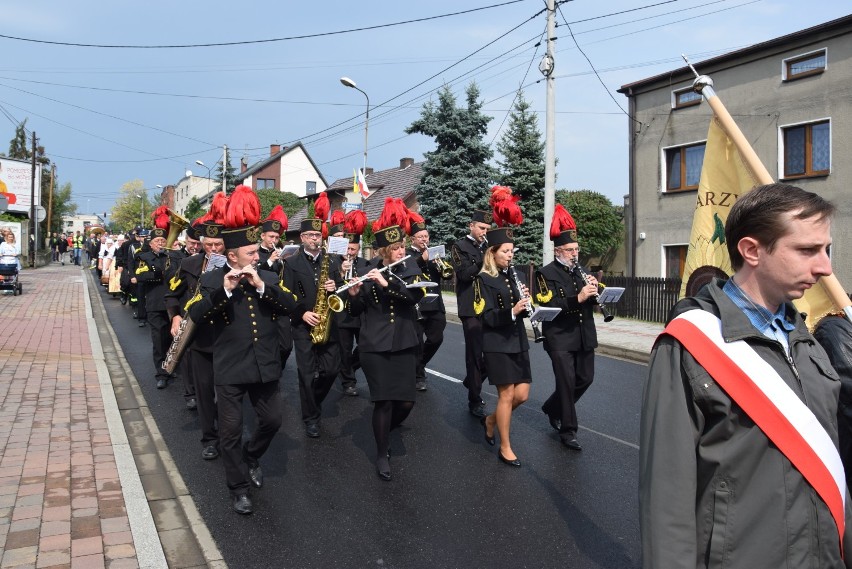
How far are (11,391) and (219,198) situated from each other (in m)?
4.59

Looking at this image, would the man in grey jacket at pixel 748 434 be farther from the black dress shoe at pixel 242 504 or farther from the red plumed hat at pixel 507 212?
the red plumed hat at pixel 507 212

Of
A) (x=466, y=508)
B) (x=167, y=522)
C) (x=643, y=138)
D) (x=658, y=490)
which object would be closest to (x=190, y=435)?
(x=167, y=522)

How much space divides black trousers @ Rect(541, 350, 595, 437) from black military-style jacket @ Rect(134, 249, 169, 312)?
17.8ft

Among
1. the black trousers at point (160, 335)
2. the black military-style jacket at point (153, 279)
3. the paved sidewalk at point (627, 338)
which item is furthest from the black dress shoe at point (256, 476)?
the paved sidewalk at point (627, 338)

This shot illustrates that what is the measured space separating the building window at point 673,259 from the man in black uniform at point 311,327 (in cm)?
1655

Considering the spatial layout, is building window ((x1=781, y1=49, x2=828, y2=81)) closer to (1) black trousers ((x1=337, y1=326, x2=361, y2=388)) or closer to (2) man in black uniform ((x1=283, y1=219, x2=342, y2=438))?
(1) black trousers ((x1=337, y1=326, x2=361, y2=388))

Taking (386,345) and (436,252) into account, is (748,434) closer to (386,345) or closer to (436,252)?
A: (386,345)

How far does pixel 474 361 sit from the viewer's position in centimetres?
793

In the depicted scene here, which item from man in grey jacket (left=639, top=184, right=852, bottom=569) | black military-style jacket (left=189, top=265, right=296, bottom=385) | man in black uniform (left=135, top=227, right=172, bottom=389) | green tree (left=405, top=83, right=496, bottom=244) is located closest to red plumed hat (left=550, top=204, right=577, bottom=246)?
black military-style jacket (left=189, top=265, right=296, bottom=385)

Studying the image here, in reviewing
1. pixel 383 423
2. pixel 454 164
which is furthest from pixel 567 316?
pixel 454 164

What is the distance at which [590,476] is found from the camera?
5766mm

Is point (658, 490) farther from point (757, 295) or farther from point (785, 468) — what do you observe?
point (757, 295)

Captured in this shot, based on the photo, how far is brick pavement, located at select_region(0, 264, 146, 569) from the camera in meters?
4.14

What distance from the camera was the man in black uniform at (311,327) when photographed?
7.25m
